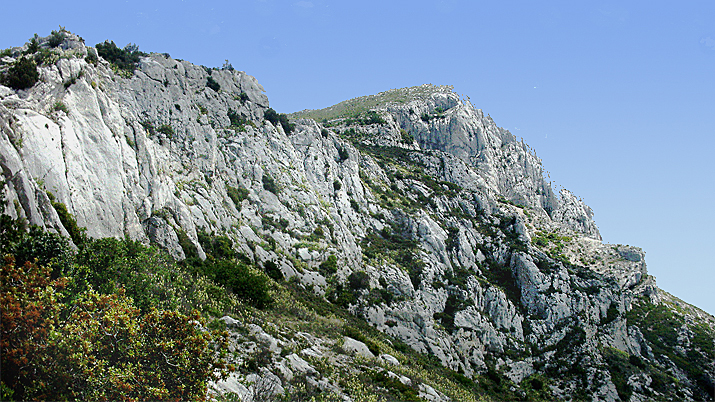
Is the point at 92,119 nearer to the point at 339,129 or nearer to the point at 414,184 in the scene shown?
the point at 414,184

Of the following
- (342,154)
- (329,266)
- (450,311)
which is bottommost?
(329,266)

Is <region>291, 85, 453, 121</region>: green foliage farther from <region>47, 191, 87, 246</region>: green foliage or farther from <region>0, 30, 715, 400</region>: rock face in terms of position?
<region>47, 191, 87, 246</region>: green foliage

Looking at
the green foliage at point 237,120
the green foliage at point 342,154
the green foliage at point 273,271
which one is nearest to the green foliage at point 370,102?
the green foliage at point 342,154

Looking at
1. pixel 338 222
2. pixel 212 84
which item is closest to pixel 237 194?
pixel 338 222

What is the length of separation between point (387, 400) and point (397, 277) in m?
31.2

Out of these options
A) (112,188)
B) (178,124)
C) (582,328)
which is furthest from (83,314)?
(582,328)

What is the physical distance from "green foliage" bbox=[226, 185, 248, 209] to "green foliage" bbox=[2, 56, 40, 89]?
790 inches

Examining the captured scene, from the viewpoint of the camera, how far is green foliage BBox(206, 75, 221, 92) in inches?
2156

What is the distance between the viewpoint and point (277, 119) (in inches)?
2463

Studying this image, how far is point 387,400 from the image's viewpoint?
19812mm

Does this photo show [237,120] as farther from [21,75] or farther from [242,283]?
[242,283]

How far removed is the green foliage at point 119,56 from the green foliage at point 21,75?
18.7 metres

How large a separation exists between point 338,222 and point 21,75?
36.4 m

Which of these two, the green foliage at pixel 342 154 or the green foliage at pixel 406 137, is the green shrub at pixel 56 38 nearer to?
the green foliage at pixel 342 154
